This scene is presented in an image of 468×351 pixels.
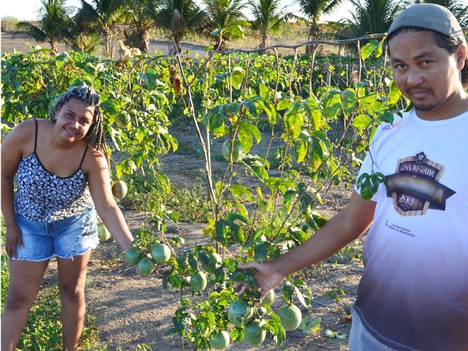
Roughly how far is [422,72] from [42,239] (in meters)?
1.82

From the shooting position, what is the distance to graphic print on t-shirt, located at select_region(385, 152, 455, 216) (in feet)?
4.44

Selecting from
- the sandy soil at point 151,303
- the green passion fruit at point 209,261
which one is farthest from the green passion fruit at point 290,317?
the sandy soil at point 151,303

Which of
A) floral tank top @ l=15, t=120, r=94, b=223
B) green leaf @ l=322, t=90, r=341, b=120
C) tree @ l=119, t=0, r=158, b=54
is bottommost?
floral tank top @ l=15, t=120, r=94, b=223

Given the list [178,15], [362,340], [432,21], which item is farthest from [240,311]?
[178,15]

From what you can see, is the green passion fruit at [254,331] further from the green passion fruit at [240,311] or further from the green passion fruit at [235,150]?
the green passion fruit at [235,150]

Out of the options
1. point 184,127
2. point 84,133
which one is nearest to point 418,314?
point 84,133

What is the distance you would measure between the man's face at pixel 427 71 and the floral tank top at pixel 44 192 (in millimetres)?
1545

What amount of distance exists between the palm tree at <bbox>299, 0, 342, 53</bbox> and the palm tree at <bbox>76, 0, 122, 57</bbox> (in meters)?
7.49

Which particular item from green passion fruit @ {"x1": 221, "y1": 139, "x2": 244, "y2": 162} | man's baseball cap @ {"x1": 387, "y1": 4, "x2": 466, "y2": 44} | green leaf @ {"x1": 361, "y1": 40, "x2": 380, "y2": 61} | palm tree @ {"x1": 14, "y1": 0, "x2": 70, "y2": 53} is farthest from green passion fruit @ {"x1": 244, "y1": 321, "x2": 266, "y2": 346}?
palm tree @ {"x1": 14, "y1": 0, "x2": 70, "y2": 53}

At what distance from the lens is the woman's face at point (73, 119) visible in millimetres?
2399

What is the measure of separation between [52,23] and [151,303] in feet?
72.9

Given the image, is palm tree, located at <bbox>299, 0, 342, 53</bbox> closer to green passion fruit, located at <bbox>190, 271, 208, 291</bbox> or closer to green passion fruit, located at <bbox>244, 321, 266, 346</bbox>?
green passion fruit, located at <bbox>190, 271, 208, 291</bbox>

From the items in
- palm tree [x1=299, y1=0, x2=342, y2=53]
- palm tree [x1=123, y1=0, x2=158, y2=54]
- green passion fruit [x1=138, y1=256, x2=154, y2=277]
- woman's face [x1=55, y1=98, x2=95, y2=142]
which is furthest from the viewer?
palm tree [x1=299, y1=0, x2=342, y2=53]

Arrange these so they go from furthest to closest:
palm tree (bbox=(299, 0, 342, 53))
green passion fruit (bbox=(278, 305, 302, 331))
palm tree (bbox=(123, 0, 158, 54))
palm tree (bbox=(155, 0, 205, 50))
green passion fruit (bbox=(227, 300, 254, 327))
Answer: palm tree (bbox=(299, 0, 342, 53)) → palm tree (bbox=(123, 0, 158, 54)) → palm tree (bbox=(155, 0, 205, 50)) → green passion fruit (bbox=(278, 305, 302, 331)) → green passion fruit (bbox=(227, 300, 254, 327))
